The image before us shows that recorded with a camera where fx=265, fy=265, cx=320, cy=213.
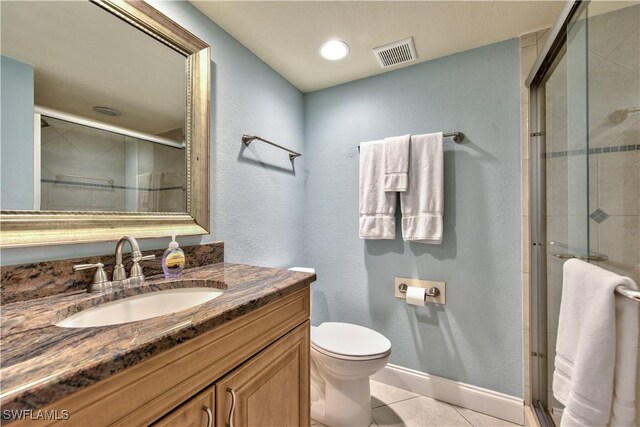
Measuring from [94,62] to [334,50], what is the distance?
3.85ft

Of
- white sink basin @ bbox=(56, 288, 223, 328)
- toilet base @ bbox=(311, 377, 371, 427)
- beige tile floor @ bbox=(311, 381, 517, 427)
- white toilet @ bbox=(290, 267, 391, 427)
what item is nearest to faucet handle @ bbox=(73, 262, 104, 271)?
white sink basin @ bbox=(56, 288, 223, 328)

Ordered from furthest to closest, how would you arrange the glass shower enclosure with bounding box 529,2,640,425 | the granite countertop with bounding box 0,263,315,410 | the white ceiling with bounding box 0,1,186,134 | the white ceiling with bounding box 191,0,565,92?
1. the white ceiling with bounding box 191,0,565,92
2. the glass shower enclosure with bounding box 529,2,640,425
3. the white ceiling with bounding box 0,1,186,134
4. the granite countertop with bounding box 0,263,315,410

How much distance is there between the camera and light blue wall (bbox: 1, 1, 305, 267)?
136 centimetres

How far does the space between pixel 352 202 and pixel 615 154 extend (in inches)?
50.5

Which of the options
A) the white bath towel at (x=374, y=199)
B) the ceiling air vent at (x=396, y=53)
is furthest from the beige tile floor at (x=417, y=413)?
the ceiling air vent at (x=396, y=53)

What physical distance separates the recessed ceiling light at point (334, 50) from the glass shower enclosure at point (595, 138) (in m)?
0.98

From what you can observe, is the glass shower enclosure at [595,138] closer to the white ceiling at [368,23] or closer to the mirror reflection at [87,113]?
the white ceiling at [368,23]

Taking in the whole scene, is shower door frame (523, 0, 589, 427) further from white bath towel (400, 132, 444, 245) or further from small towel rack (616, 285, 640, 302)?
small towel rack (616, 285, 640, 302)

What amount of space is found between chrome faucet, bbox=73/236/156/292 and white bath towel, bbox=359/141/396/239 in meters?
1.26

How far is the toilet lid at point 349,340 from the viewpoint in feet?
4.42

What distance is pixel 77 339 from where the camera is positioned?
52 centimetres

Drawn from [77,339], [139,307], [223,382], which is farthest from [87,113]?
[223,382]

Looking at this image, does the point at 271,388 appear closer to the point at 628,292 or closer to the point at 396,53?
the point at 628,292

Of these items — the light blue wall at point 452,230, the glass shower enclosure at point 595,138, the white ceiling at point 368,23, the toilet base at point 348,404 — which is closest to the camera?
the glass shower enclosure at point 595,138
